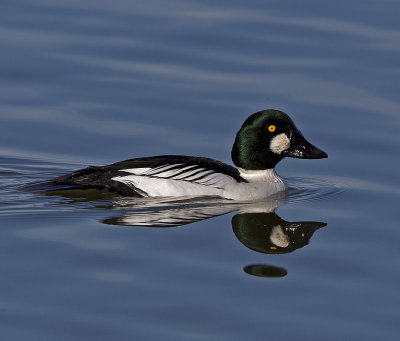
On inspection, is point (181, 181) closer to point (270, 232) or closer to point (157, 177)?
point (157, 177)

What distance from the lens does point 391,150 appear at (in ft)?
41.6

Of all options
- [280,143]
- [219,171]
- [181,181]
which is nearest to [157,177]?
[181,181]

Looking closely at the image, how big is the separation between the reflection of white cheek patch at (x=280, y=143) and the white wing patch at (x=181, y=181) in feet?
2.53

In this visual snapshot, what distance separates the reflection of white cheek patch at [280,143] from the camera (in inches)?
476

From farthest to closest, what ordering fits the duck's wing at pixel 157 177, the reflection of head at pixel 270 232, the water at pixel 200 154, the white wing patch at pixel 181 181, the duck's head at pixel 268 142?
the duck's head at pixel 268 142 < the white wing patch at pixel 181 181 < the duck's wing at pixel 157 177 < the reflection of head at pixel 270 232 < the water at pixel 200 154

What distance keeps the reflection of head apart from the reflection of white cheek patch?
4.02 ft

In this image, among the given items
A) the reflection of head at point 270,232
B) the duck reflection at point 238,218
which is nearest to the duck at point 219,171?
the duck reflection at point 238,218

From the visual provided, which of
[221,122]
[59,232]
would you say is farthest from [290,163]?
[59,232]

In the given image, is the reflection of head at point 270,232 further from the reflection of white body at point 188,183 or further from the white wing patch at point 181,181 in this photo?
the white wing patch at point 181,181

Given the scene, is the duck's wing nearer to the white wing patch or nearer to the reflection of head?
the white wing patch

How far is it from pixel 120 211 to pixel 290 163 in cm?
309

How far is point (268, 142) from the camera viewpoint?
1213 cm

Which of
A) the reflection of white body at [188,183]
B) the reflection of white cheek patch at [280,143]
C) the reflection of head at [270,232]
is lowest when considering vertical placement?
the reflection of head at [270,232]

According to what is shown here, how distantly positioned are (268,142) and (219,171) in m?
0.79
